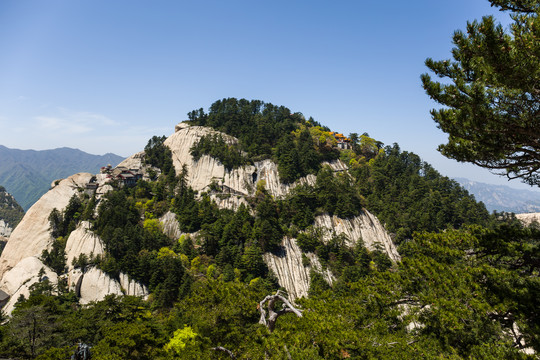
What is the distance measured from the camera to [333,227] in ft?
171

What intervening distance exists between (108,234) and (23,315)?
27.8 metres

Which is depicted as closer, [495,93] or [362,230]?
[495,93]

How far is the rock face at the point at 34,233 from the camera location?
46.8 m

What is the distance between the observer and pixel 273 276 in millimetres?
42562

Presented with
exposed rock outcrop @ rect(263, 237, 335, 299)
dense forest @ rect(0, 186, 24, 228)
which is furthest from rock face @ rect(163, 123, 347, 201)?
dense forest @ rect(0, 186, 24, 228)

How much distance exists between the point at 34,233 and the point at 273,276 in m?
44.5

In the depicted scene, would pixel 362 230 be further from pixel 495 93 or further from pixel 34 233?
pixel 34 233

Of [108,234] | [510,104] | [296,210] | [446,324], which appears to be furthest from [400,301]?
[108,234]

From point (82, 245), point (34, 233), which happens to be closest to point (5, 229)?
point (34, 233)

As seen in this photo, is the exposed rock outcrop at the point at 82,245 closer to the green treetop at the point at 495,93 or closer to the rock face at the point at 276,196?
the rock face at the point at 276,196

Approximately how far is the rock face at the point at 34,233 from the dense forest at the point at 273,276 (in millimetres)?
2089

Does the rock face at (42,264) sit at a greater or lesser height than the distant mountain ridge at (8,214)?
lesser

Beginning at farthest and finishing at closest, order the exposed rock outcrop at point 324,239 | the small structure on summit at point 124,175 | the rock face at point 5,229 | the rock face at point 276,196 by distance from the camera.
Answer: the rock face at point 5,229, the small structure on summit at point 124,175, the rock face at point 276,196, the exposed rock outcrop at point 324,239

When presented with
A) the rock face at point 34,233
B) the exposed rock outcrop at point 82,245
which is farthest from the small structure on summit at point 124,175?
the exposed rock outcrop at point 82,245
